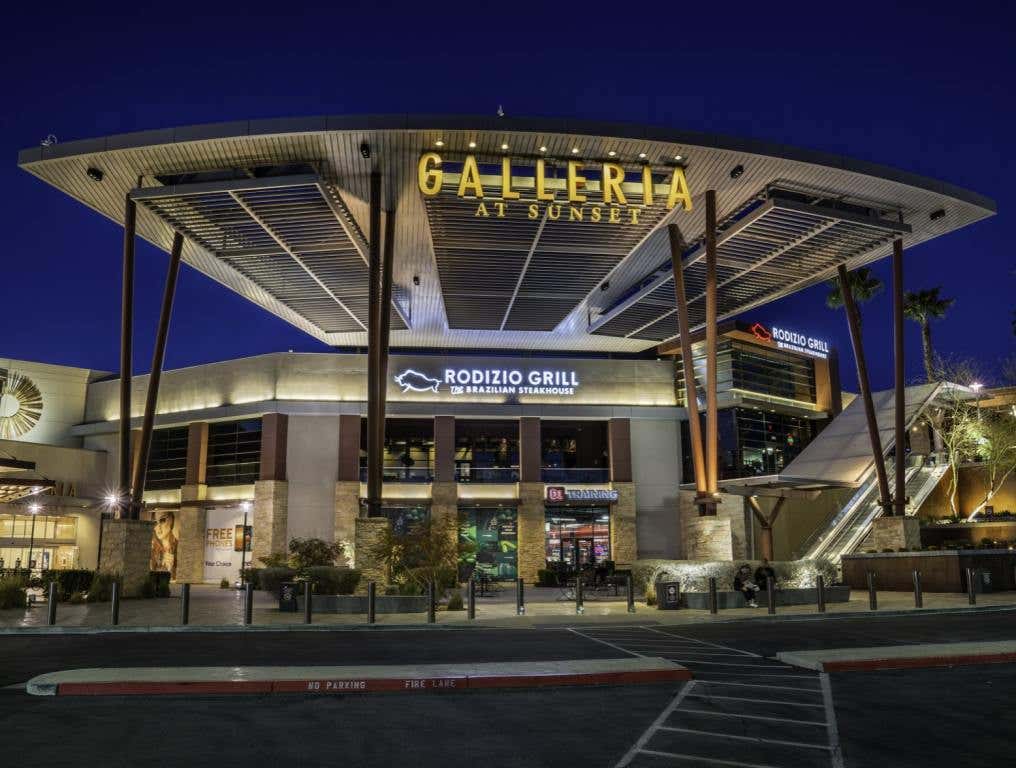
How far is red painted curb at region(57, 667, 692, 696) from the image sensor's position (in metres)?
9.25

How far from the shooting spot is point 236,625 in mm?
18031

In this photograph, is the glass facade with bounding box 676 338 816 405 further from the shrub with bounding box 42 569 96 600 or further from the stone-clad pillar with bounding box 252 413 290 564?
the shrub with bounding box 42 569 96 600

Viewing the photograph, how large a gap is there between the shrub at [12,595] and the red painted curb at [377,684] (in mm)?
15641

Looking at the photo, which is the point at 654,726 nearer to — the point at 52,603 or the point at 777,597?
the point at 52,603

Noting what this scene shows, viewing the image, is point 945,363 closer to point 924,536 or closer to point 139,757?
point 924,536

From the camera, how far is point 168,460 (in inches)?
1667

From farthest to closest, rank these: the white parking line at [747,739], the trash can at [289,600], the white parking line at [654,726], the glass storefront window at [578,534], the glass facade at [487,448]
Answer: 1. the glass facade at [487,448]
2. the glass storefront window at [578,534]
3. the trash can at [289,600]
4. the white parking line at [747,739]
5. the white parking line at [654,726]

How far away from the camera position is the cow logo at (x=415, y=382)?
40.6 m

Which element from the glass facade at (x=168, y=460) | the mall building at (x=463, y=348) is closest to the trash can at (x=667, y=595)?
the mall building at (x=463, y=348)

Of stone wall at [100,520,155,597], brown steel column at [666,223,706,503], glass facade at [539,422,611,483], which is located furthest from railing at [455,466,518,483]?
stone wall at [100,520,155,597]

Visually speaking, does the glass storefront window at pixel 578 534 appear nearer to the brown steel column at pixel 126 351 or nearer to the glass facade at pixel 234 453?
the glass facade at pixel 234 453

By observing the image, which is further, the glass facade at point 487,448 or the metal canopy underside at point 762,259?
the glass facade at point 487,448

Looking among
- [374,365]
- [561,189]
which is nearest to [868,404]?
[561,189]

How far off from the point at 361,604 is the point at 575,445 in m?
22.9
